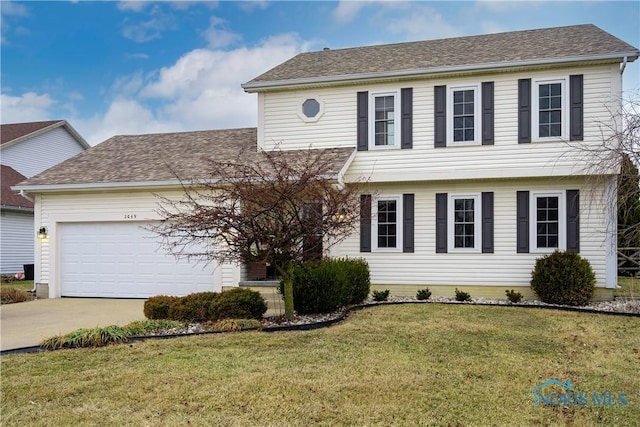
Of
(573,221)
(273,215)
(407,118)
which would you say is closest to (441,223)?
(407,118)

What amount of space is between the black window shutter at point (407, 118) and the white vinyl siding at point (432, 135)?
0.37ft

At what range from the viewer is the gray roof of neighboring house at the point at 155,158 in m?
13.0

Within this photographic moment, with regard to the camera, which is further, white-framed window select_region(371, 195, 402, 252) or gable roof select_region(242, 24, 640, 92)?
white-framed window select_region(371, 195, 402, 252)

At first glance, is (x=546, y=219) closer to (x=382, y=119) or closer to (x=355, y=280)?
(x=382, y=119)

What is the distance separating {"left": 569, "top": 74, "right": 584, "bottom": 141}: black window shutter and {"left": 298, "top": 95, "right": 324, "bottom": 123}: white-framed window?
21.4 ft

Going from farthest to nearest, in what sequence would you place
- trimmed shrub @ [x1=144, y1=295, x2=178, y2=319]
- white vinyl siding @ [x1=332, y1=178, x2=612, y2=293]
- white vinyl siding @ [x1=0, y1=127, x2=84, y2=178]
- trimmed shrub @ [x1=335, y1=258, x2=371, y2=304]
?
white vinyl siding @ [x1=0, y1=127, x2=84, y2=178] < white vinyl siding @ [x1=332, y1=178, x2=612, y2=293] < trimmed shrub @ [x1=335, y1=258, x2=371, y2=304] < trimmed shrub @ [x1=144, y1=295, x2=178, y2=319]

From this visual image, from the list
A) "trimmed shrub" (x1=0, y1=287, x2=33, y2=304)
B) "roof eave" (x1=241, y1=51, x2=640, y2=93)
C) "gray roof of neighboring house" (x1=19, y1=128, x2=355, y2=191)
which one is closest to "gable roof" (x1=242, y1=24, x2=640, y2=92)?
"roof eave" (x1=241, y1=51, x2=640, y2=93)

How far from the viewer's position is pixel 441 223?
12.6m

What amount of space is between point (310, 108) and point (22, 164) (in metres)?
19.1

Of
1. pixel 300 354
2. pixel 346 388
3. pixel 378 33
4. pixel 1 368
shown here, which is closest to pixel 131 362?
pixel 1 368

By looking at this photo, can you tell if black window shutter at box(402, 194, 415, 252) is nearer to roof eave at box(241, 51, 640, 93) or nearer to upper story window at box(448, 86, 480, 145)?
upper story window at box(448, 86, 480, 145)

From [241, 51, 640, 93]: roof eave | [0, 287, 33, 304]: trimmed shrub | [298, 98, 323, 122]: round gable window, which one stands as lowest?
[0, 287, 33, 304]: trimmed shrub

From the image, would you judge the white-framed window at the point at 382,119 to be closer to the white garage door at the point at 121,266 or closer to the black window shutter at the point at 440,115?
the black window shutter at the point at 440,115

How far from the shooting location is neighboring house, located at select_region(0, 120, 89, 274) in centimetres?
2045
